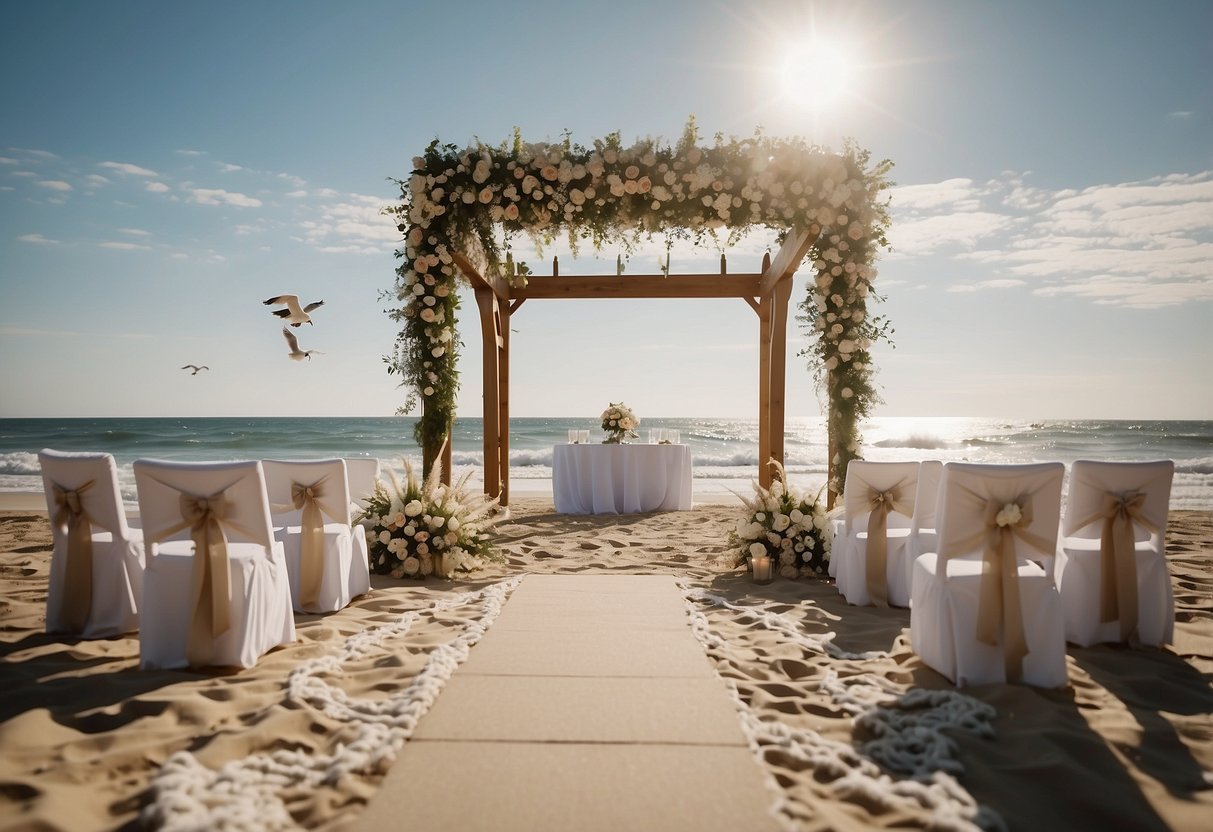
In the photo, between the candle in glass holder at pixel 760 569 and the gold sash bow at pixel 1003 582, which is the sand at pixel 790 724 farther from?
the candle in glass holder at pixel 760 569

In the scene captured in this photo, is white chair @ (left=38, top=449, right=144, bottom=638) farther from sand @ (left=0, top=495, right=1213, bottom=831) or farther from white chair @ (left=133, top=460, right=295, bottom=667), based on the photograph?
white chair @ (left=133, top=460, right=295, bottom=667)

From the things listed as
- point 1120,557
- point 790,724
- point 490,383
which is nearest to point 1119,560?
point 1120,557

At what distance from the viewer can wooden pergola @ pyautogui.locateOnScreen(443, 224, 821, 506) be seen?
8.09 metres

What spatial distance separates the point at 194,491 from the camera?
9.87 feet

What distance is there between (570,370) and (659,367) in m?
4.07

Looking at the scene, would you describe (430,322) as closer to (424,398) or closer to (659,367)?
(424,398)

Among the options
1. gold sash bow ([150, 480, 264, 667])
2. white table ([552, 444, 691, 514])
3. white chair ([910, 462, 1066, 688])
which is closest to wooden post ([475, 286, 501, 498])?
white table ([552, 444, 691, 514])

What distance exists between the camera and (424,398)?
20.4 feet

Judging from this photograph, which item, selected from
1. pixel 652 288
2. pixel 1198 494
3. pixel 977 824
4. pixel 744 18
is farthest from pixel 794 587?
pixel 1198 494

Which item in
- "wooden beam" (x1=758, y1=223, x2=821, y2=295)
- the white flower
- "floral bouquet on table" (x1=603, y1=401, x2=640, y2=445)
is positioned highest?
"wooden beam" (x1=758, y1=223, x2=821, y2=295)

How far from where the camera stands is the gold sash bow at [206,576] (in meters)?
2.92

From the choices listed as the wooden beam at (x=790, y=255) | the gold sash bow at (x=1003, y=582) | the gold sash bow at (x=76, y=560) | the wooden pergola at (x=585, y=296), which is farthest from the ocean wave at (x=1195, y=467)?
the gold sash bow at (x=76, y=560)

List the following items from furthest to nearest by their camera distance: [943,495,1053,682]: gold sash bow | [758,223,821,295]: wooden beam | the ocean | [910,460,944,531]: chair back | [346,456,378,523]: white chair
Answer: the ocean < [758,223,821,295]: wooden beam < [346,456,378,523]: white chair < [910,460,944,531]: chair back < [943,495,1053,682]: gold sash bow

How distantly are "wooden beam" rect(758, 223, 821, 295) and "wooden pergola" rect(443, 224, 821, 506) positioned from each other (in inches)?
0.7
